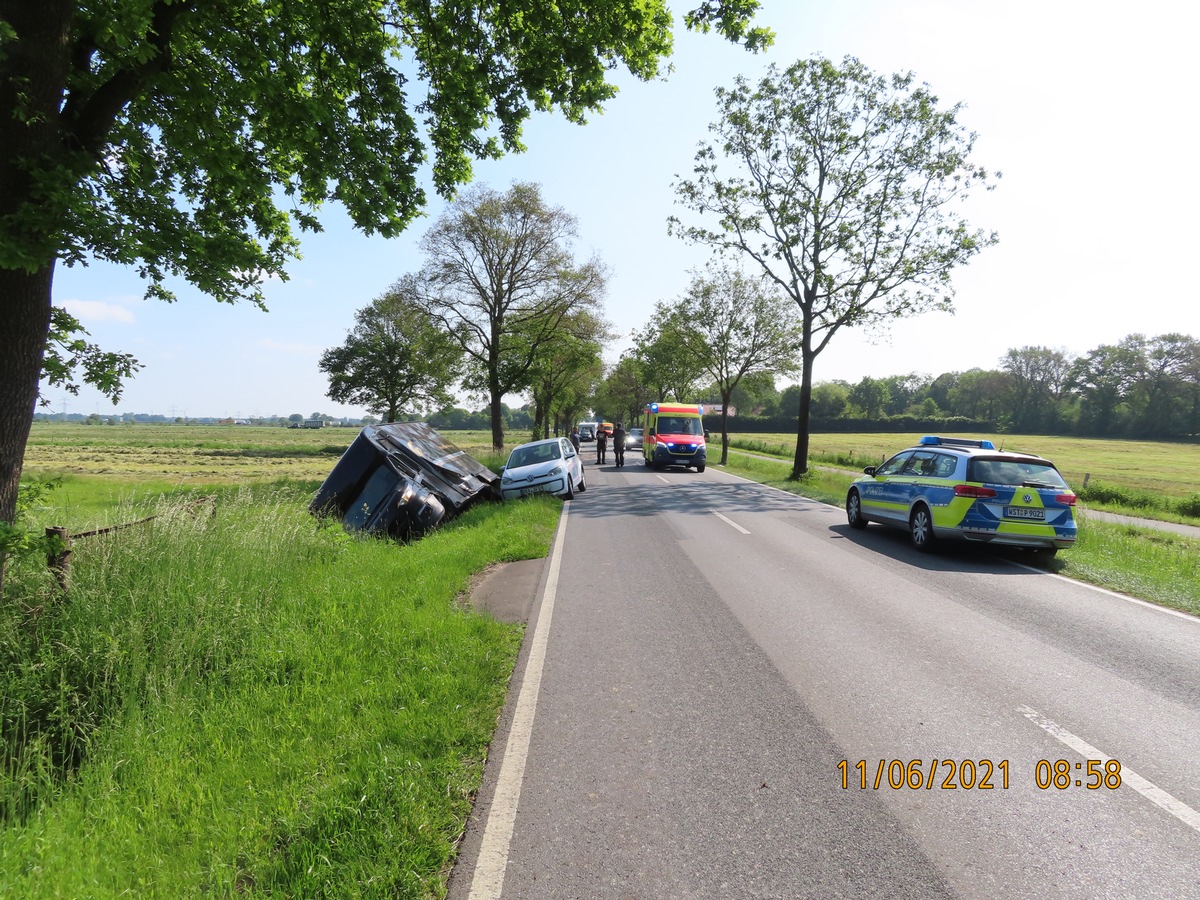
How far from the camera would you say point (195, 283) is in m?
5.20

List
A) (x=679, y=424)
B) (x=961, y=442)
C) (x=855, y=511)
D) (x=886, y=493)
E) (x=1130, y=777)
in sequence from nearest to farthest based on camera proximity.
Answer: (x=1130, y=777) < (x=961, y=442) < (x=886, y=493) < (x=855, y=511) < (x=679, y=424)

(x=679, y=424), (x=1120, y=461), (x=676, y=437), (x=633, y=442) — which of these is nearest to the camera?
(x=676, y=437)

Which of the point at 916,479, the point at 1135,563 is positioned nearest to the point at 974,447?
the point at 916,479

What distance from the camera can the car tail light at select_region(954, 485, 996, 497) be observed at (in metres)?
8.94

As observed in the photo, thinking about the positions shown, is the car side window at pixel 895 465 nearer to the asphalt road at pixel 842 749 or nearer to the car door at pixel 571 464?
the asphalt road at pixel 842 749

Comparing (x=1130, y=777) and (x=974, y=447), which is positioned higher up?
(x=974, y=447)

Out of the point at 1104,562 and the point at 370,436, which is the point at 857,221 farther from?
the point at 370,436

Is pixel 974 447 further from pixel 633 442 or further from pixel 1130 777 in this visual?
pixel 633 442

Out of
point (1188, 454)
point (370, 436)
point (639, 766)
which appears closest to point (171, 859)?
point (639, 766)

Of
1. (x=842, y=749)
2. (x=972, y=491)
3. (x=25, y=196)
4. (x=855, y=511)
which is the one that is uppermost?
(x=25, y=196)

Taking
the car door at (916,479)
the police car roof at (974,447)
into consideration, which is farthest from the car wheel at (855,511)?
the police car roof at (974,447)

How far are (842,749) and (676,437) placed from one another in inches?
910

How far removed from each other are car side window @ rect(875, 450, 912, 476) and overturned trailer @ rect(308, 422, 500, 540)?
8.35 meters

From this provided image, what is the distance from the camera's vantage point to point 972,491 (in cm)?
905
